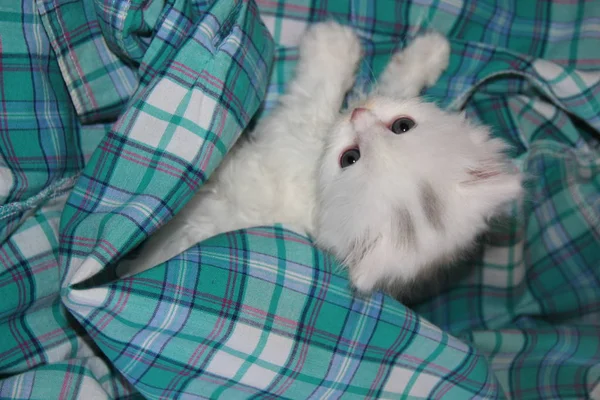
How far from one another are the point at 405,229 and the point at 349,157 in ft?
0.85

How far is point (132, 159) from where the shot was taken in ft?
4.86

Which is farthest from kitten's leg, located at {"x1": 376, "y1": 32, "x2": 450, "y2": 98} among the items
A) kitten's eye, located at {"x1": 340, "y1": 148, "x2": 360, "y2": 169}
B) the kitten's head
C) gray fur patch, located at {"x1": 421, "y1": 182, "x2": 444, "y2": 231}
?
gray fur patch, located at {"x1": 421, "y1": 182, "x2": 444, "y2": 231}

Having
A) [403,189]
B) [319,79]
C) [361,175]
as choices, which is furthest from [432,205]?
[319,79]

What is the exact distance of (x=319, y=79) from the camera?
5.96 feet

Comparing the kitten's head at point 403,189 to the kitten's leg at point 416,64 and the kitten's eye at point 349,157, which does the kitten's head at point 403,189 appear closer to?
the kitten's eye at point 349,157

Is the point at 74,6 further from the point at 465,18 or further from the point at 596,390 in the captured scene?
the point at 596,390

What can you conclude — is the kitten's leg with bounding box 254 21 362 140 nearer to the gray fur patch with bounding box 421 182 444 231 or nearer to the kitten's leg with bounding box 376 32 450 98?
the kitten's leg with bounding box 376 32 450 98

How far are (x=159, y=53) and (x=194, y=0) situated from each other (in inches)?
7.6

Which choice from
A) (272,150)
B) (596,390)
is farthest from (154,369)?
(596,390)

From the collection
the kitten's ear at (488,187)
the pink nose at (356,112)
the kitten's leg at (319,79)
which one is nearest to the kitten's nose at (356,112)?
the pink nose at (356,112)

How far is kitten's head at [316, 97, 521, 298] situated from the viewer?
145 centimetres

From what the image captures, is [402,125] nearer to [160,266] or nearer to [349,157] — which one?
[349,157]

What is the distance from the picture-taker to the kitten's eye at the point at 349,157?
1557 mm

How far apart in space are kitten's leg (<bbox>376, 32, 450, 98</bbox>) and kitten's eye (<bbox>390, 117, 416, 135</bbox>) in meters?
0.35
